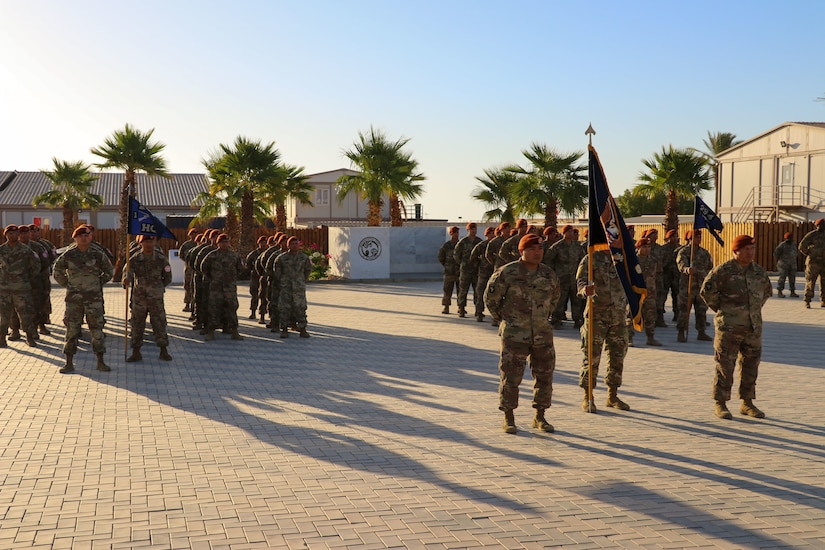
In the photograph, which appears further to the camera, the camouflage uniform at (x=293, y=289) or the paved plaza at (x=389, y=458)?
the camouflage uniform at (x=293, y=289)

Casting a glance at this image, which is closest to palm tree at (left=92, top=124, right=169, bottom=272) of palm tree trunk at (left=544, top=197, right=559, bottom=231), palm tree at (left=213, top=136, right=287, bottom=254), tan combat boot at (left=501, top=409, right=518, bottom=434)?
palm tree at (left=213, top=136, right=287, bottom=254)

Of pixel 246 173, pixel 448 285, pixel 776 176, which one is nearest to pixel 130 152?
pixel 246 173

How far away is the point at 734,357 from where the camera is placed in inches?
353

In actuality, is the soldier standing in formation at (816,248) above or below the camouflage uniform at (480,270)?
above

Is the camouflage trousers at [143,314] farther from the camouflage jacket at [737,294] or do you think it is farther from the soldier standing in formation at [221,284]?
the camouflage jacket at [737,294]

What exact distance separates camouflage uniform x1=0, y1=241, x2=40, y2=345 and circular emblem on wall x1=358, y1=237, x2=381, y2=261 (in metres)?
17.7

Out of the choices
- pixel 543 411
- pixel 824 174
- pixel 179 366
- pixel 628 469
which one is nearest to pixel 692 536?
pixel 628 469

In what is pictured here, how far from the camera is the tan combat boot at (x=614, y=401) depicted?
9.41m

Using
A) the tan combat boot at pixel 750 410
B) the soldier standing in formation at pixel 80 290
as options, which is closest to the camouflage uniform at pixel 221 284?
the soldier standing in formation at pixel 80 290

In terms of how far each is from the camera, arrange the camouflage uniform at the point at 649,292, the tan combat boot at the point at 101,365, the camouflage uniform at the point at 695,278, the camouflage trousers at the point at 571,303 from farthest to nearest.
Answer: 1. the camouflage trousers at the point at 571,303
2. the camouflage uniform at the point at 695,278
3. the camouflage uniform at the point at 649,292
4. the tan combat boot at the point at 101,365

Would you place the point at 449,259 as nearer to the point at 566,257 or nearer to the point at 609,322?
the point at 566,257

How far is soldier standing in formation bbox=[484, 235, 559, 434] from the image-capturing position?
816 cm

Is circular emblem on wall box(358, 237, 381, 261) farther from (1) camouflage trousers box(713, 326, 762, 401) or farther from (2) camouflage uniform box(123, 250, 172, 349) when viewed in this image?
(1) camouflage trousers box(713, 326, 762, 401)

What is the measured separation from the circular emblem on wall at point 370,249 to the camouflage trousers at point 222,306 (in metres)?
16.2
